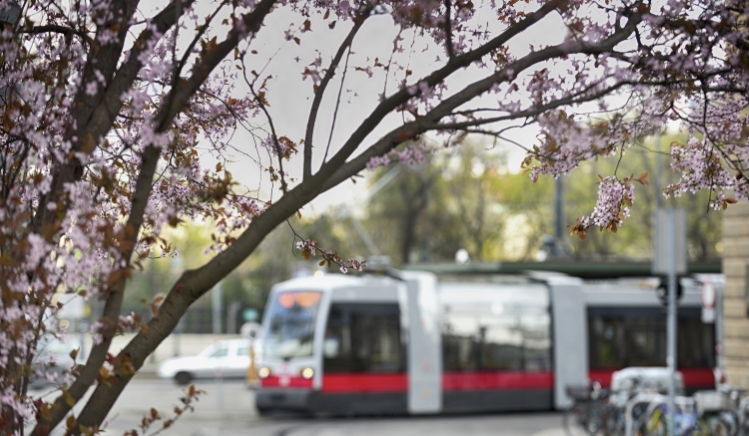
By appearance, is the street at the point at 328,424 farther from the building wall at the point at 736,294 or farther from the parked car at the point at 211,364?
the parked car at the point at 211,364

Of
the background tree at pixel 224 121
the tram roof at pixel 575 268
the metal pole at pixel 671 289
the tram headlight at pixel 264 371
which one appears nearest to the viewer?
the background tree at pixel 224 121

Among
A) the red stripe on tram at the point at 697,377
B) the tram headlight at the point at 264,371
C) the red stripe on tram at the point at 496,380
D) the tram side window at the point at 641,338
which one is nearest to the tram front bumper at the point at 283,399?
the tram headlight at the point at 264,371

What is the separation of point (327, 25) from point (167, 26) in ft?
2.64

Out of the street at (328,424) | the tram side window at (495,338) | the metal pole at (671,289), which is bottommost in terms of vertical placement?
the street at (328,424)

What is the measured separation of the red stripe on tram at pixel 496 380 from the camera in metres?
24.3

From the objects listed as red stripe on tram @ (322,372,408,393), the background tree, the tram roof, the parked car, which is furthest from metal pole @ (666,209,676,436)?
the parked car

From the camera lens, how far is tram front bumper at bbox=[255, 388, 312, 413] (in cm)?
2316

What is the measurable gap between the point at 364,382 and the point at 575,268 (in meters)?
7.87

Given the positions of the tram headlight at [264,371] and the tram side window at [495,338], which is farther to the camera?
the tram side window at [495,338]

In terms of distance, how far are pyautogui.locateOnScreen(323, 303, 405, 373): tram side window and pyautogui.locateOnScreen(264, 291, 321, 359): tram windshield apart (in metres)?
0.38

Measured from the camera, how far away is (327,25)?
172 inches

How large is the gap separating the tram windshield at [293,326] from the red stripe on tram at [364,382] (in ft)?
2.31

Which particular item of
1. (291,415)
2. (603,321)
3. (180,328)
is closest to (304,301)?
(291,415)

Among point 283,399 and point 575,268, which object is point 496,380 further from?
point 575,268
